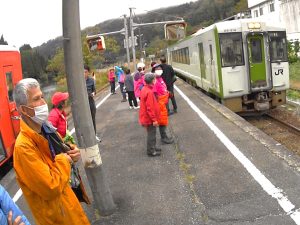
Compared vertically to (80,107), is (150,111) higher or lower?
lower

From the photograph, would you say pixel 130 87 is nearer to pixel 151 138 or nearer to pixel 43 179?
pixel 151 138

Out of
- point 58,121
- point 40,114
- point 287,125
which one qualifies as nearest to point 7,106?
point 58,121

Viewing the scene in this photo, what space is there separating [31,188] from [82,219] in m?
0.58

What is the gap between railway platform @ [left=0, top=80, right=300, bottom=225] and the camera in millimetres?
4926

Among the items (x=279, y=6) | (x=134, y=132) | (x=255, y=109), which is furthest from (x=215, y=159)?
(x=279, y=6)

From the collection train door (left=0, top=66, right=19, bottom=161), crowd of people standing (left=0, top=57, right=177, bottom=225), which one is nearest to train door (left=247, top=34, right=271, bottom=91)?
train door (left=0, top=66, right=19, bottom=161)

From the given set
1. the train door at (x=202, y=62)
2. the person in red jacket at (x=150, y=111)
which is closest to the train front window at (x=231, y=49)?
the train door at (x=202, y=62)

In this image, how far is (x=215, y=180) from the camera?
19.7 ft

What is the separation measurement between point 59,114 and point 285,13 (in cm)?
3261

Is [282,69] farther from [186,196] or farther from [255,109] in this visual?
[186,196]

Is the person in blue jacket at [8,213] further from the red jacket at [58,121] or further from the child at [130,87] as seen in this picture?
the child at [130,87]

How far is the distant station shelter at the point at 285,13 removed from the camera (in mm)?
32375

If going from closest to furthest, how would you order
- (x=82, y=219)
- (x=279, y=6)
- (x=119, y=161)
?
(x=82, y=219)
(x=119, y=161)
(x=279, y=6)

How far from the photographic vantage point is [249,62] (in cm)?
1256
